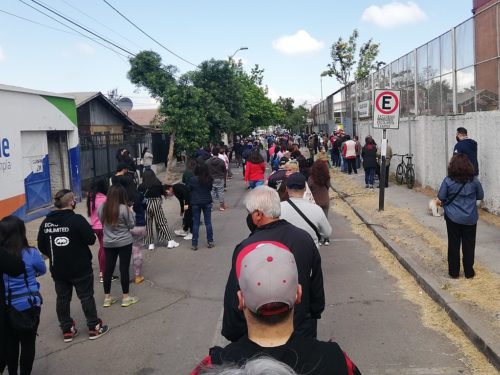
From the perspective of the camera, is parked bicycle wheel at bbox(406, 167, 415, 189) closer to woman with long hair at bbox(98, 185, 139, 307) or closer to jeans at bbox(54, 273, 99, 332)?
woman with long hair at bbox(98, 185, 139, 307)

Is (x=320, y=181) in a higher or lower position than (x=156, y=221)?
higher

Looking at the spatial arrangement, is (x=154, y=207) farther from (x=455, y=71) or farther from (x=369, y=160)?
(x=369, y=160)

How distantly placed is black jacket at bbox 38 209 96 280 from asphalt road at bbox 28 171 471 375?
2.78ft

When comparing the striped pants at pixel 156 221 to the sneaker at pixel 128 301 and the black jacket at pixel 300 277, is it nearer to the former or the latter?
the sneaker at pixel 128 301

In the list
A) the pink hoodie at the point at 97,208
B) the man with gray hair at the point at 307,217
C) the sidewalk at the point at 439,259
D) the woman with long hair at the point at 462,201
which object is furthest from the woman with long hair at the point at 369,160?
the man with gray hair at the point at 307,217

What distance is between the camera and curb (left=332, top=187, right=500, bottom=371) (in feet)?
15.8

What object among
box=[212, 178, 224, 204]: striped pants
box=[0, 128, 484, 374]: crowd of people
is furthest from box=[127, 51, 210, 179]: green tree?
box=[0, 128, 484, 374]: crowd of people

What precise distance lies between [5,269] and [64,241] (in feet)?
4.14

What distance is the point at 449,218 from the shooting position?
22.6 feet

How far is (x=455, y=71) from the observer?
13.8 meters

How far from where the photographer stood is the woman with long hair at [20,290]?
4430 mm

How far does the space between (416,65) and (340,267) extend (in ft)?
39.0

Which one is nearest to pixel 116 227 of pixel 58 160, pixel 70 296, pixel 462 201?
pixel 70 296

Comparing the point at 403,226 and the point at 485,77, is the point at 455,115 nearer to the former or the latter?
the point at 485,77
